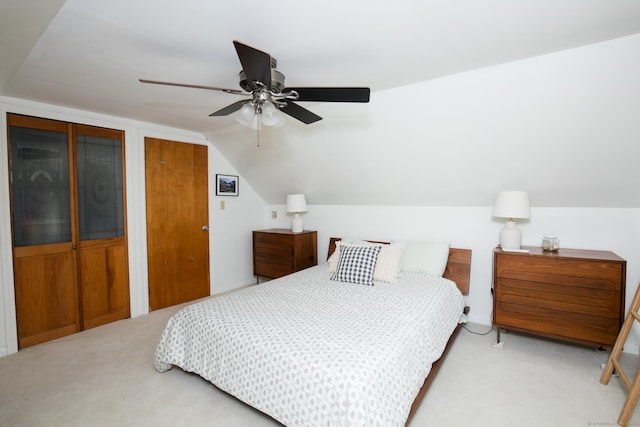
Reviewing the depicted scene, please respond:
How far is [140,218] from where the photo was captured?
3.36m

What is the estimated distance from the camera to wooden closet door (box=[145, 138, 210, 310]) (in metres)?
3.46

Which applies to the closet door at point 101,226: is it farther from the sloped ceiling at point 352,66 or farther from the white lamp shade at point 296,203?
the white lamp shade at point 296,203

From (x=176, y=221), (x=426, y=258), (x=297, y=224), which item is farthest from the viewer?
(x=297, y=224)

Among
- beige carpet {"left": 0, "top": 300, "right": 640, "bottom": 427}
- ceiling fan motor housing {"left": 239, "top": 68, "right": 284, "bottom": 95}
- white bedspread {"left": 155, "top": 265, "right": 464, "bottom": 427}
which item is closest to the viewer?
white bedspread {"left": 155, "top": 265, "right": 464, "bottom": 427}

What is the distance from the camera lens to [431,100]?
237cm

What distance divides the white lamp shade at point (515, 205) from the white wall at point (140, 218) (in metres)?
3.30

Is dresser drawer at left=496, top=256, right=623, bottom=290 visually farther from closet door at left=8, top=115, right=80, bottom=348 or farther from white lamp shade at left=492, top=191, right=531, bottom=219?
closet door at left=8, top=115, right=80, bottom=348

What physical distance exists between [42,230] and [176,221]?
3.99ft

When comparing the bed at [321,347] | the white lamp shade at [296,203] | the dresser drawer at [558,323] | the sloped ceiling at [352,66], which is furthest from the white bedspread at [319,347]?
the white lamp shade at [296,203]

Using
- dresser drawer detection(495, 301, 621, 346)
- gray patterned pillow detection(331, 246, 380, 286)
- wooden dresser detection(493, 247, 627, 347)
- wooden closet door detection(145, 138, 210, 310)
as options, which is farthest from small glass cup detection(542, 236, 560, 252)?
wooden closet door detection(145, 138, 210, 310)

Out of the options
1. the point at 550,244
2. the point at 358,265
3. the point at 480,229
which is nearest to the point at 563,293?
the point at 550,244

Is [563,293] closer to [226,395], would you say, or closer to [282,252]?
[226,395]

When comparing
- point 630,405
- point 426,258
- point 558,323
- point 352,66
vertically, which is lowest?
point 630,405

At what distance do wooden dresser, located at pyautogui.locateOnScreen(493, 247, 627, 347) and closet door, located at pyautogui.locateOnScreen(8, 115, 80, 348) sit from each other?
4.01 metres
